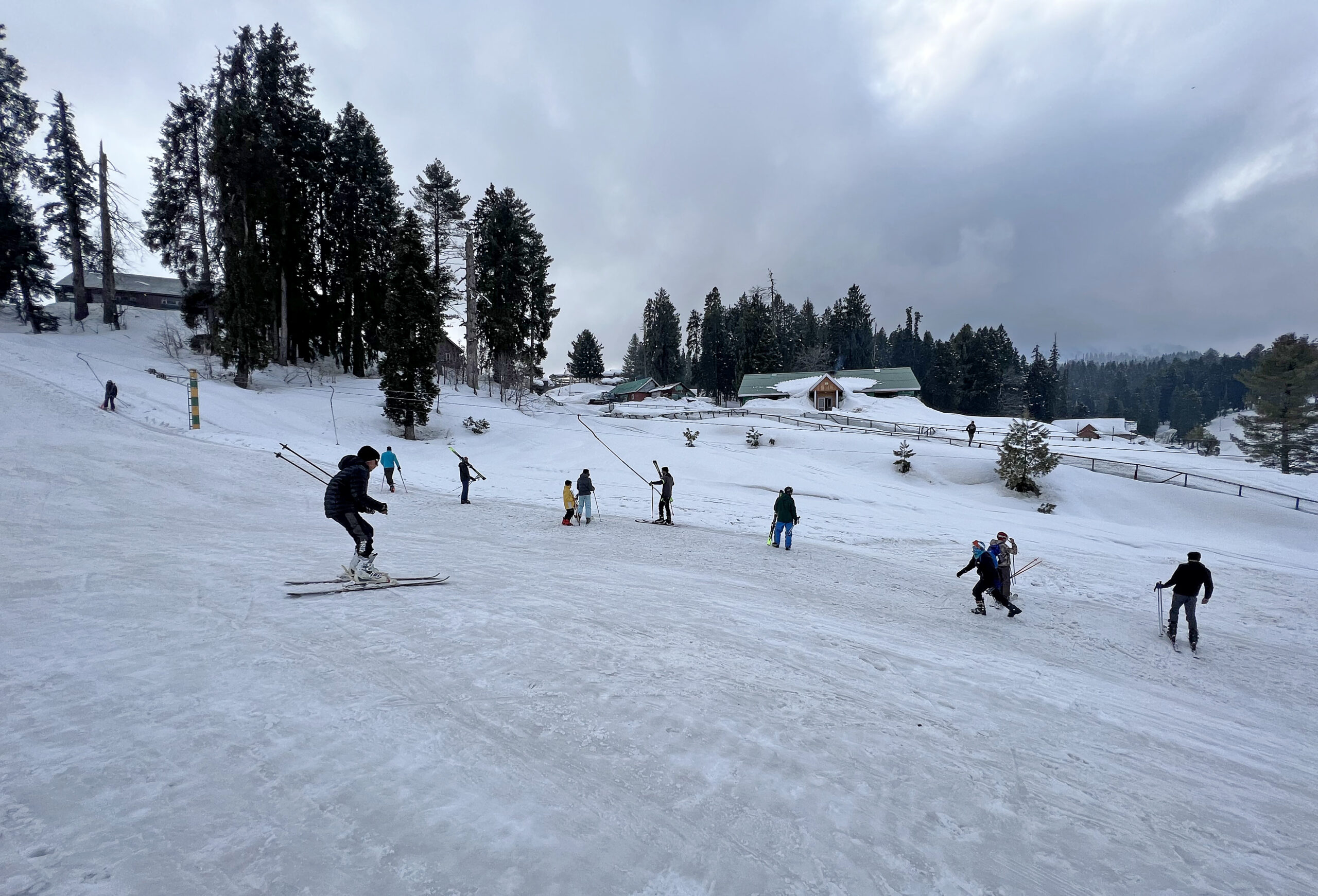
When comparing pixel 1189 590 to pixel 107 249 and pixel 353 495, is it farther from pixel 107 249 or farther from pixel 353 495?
pixel 107 249

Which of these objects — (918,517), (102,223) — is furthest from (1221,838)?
(102,223)

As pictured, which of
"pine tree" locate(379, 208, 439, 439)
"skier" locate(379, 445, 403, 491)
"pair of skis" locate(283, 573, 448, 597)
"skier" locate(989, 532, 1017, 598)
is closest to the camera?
"pair of skis" locate(283, 573, 448, 597)

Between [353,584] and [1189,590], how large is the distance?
1307 centimetres

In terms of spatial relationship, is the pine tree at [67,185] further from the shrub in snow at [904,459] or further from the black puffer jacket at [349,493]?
the shrub in snow at [904,459]

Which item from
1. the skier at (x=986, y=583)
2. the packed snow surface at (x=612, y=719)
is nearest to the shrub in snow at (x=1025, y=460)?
the packed snow surface at (x=612, y=719)

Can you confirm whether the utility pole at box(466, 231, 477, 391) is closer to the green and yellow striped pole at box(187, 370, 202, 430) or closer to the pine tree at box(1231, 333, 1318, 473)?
the green and yellow striped pole at box(187, 370, 202, 430)

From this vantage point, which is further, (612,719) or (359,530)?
(359,530)

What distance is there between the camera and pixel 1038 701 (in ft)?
19.9

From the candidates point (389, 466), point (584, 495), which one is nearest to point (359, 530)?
point (584, 495)

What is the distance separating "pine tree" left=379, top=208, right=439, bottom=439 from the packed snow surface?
16.0 meters

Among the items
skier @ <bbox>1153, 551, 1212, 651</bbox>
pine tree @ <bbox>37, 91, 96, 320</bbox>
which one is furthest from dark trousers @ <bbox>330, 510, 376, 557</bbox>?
pine tree @ <bbox>37, 91, 96, 320</bbox>

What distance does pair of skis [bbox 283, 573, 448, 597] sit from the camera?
24.5 feet

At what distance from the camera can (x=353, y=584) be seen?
7824 millimetres

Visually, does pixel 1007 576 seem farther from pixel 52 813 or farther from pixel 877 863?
pixel 52 813
